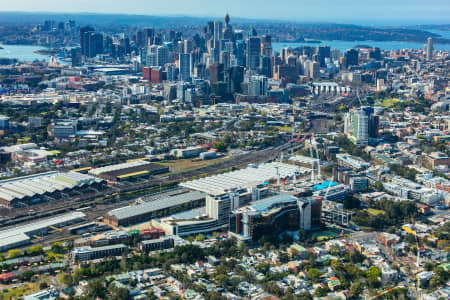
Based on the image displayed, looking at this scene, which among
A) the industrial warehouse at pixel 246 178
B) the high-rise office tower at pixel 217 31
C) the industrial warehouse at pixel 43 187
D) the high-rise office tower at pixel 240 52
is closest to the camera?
the industrial warehouse at pixel 43 187

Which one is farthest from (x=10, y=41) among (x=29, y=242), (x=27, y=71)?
(x=29, y=242)

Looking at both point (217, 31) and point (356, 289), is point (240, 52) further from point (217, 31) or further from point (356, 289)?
point (356, 289)

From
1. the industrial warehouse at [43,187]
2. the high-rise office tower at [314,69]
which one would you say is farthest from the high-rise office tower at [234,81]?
the industrial warehouse at [43,187]

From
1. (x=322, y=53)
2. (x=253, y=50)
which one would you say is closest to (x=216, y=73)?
(x=253, y=50)

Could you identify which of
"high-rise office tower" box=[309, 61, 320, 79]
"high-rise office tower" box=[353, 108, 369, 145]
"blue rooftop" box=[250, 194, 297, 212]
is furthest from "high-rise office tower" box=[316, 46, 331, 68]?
"blue rooftop" box=[250, 194, 297, 212]

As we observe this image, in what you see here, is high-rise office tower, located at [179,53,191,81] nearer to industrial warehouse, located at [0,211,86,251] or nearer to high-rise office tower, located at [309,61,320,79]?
high-rise office tower, located at [309,61,320,79]

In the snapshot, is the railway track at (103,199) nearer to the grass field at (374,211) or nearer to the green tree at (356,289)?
the grass field at (374,211)
